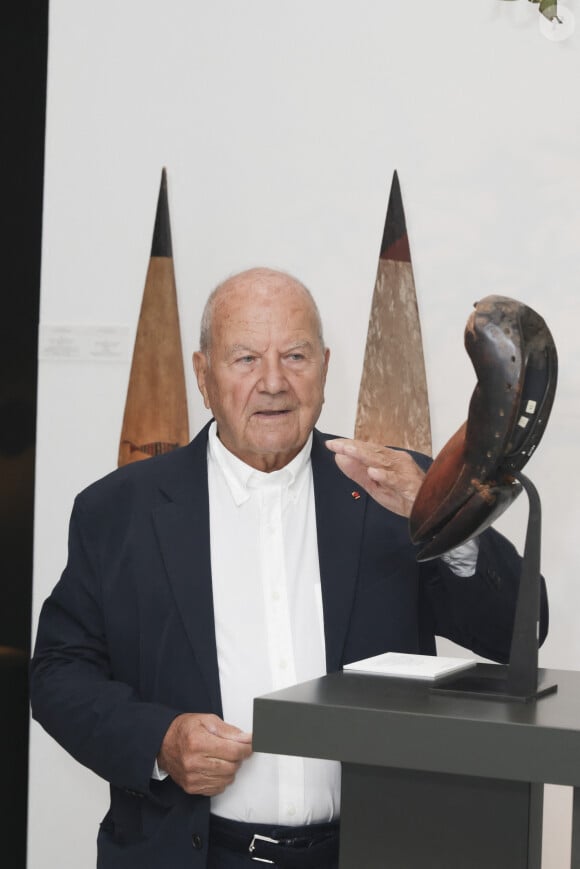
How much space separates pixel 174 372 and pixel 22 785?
1.34 m

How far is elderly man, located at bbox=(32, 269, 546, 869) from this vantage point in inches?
76.0

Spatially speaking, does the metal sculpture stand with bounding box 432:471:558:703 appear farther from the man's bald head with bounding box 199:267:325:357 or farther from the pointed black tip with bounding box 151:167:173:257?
the pointed black tip with bounding box 151:167:173:257

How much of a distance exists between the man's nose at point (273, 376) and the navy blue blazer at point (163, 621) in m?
0.21

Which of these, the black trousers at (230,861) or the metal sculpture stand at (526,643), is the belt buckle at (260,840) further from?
the metal sculpture stand at (526,643)

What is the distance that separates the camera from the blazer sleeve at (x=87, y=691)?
192 centimetres

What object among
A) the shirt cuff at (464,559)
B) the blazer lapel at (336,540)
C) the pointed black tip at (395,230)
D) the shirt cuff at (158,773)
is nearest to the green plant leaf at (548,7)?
the pointed black tip at (395,230)

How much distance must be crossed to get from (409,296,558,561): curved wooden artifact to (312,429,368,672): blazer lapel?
608 millimetres

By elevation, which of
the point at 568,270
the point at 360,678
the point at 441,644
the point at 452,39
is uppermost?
the point at 452,39

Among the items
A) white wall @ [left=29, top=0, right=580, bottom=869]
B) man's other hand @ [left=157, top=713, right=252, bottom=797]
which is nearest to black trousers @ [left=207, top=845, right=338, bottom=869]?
man's other hand @ [left=157, top=713, right=252, bottom=797]

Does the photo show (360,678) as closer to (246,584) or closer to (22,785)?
(246,584)

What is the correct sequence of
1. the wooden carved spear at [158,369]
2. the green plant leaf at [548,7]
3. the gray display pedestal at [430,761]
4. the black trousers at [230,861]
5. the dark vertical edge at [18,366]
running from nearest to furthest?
the gray display pedestal at [430,761] < the black trousers at [230,861] < the green plant leaf at [548,7] < the wooden carved spear at [158,369] < the dark vertical edge at [18,366]

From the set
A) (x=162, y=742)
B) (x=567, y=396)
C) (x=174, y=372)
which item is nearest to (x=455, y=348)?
(x=567, y=396)

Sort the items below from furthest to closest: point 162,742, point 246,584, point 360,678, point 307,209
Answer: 1. point 307,209
2. point 246,584
3. point 162,742
4. point 360,678

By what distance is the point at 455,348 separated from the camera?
3051 mm
